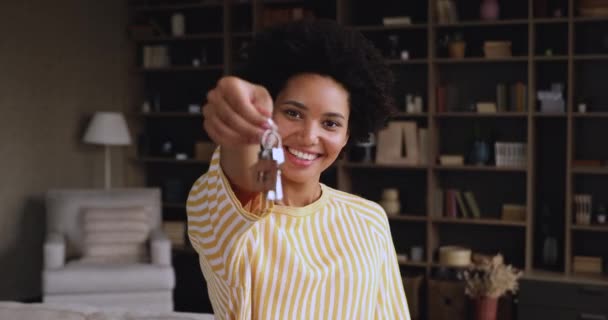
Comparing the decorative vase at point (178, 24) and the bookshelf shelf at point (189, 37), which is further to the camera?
the decorative vase at point (178, 24)

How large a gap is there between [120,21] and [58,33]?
648 millimetres

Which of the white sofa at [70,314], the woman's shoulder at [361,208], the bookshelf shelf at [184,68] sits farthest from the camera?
the bookshelf shelf at [184,68]

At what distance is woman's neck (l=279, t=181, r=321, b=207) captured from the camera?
109cm

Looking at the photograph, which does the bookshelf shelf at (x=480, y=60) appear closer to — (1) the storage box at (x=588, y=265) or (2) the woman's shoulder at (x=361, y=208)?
(1) the storage box at (x=588, y=265)

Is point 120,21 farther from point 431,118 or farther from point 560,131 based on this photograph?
point 560,131

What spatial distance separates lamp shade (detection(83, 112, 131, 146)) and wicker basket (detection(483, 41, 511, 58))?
9.00 feet

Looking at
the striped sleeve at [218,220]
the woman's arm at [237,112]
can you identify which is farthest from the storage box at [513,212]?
the woman's arm at [237,112]

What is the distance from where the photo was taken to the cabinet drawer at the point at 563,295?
455 cm

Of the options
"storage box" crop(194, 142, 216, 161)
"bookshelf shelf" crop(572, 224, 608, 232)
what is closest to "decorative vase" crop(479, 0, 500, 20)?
"bookshelf shelf" crop(572, 224, 608, 232)

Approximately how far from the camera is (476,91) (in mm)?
5348

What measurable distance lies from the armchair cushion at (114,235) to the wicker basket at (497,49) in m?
2.63

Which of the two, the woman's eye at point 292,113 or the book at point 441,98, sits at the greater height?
the book at point 441,98

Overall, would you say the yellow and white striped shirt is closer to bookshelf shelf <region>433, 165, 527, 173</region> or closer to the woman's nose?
the woman's nose

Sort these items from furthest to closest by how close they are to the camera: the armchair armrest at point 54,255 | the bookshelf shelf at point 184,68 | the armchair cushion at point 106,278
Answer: the bookshelf shelf at point 184,68 < the armchair armrest at point 54,255 < the armchair cushion at point 106,278
